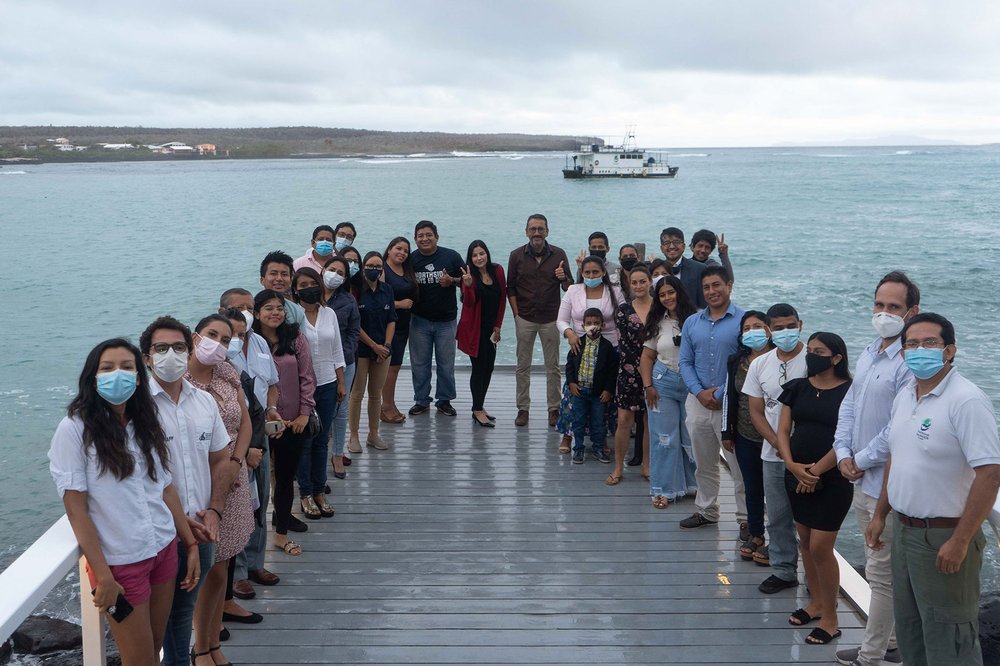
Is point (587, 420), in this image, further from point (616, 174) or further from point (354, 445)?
point (616, 174)

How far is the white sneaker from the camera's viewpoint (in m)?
7.03

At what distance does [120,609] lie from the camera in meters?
3.05

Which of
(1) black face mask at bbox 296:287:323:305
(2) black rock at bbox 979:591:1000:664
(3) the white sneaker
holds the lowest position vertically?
(2) black rock at bbox 979:591:1000:664

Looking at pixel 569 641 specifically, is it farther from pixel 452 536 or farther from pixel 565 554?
pixel 452 536

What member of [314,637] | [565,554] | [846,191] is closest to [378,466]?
[565,554]

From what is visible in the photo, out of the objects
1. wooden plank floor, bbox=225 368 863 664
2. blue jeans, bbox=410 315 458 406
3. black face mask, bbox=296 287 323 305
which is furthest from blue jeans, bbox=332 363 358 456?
blue jeans, bbox=410 315 458 406

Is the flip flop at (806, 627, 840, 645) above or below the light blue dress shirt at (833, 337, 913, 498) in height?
below

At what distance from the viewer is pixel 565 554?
525 centimetres

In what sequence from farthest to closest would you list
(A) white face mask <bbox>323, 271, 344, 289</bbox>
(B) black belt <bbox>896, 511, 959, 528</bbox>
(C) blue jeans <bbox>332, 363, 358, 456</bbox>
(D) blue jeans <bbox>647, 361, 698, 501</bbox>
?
(C) blue jeans <bbox>332, 363, 358, 456</bbox> → (A) white face mask <bbox>323, 271, 344, 289</bbox> → (D) blue jeans <bbox>647, 361, 698, 501</bbox> → (B) black belt <bbox>896, 511, 959, 528</bbox>

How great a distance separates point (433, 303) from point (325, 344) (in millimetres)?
2016

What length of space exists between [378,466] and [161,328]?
3.48m

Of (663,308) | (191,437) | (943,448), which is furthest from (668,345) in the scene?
(191,437)

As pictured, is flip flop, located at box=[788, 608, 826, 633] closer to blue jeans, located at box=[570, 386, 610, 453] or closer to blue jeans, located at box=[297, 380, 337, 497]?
blue jeans, located at box=[570, 386, 610, 453]

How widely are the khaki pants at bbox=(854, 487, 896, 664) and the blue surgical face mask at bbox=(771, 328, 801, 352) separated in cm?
85
